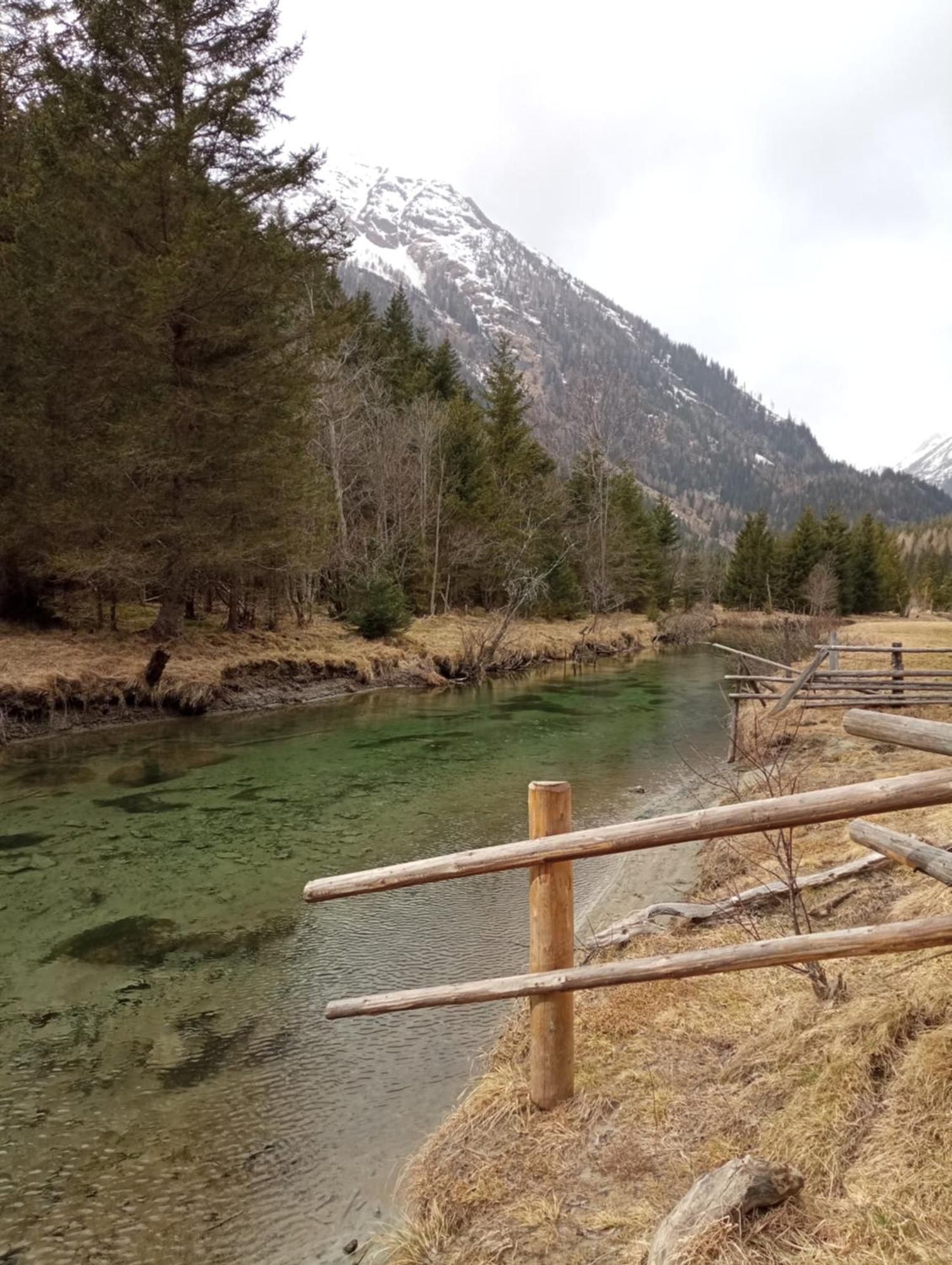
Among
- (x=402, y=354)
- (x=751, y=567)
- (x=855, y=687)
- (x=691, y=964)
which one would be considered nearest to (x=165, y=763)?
(x=691, y=964)

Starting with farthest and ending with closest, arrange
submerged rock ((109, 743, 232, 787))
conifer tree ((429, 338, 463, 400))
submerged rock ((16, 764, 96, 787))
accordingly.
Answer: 1. conifer tree ((429, 338, 463, 400))
2. submerged rock ((109, 743, 232, 787))
3. submerged rock ((16, 764, 96, 787))

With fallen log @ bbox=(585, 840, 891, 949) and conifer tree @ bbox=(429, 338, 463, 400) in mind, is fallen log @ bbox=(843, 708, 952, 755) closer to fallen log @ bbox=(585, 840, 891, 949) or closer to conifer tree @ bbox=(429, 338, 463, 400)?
fallen log @ bbox=(585, 840, 891, 949)

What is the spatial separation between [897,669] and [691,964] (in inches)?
545

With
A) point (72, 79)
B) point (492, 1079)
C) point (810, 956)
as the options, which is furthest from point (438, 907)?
point (72, 79)

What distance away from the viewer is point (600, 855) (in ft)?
11.6

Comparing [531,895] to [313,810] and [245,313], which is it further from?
[245,313]

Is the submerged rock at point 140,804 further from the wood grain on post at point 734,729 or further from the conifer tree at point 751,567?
the conifer tree at point 751,567

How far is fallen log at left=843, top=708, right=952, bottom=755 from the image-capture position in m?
2.60

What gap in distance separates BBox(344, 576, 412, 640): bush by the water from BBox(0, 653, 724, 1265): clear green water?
11479 millimetres

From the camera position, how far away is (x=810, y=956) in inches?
114

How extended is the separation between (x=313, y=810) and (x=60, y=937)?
4.39m

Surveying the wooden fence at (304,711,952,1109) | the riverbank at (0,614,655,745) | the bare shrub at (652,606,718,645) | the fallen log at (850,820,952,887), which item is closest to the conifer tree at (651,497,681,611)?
the bare shrub at (652,606,718,645)

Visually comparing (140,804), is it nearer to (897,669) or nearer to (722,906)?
(722,906)

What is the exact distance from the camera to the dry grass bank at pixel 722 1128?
2.55 meters
